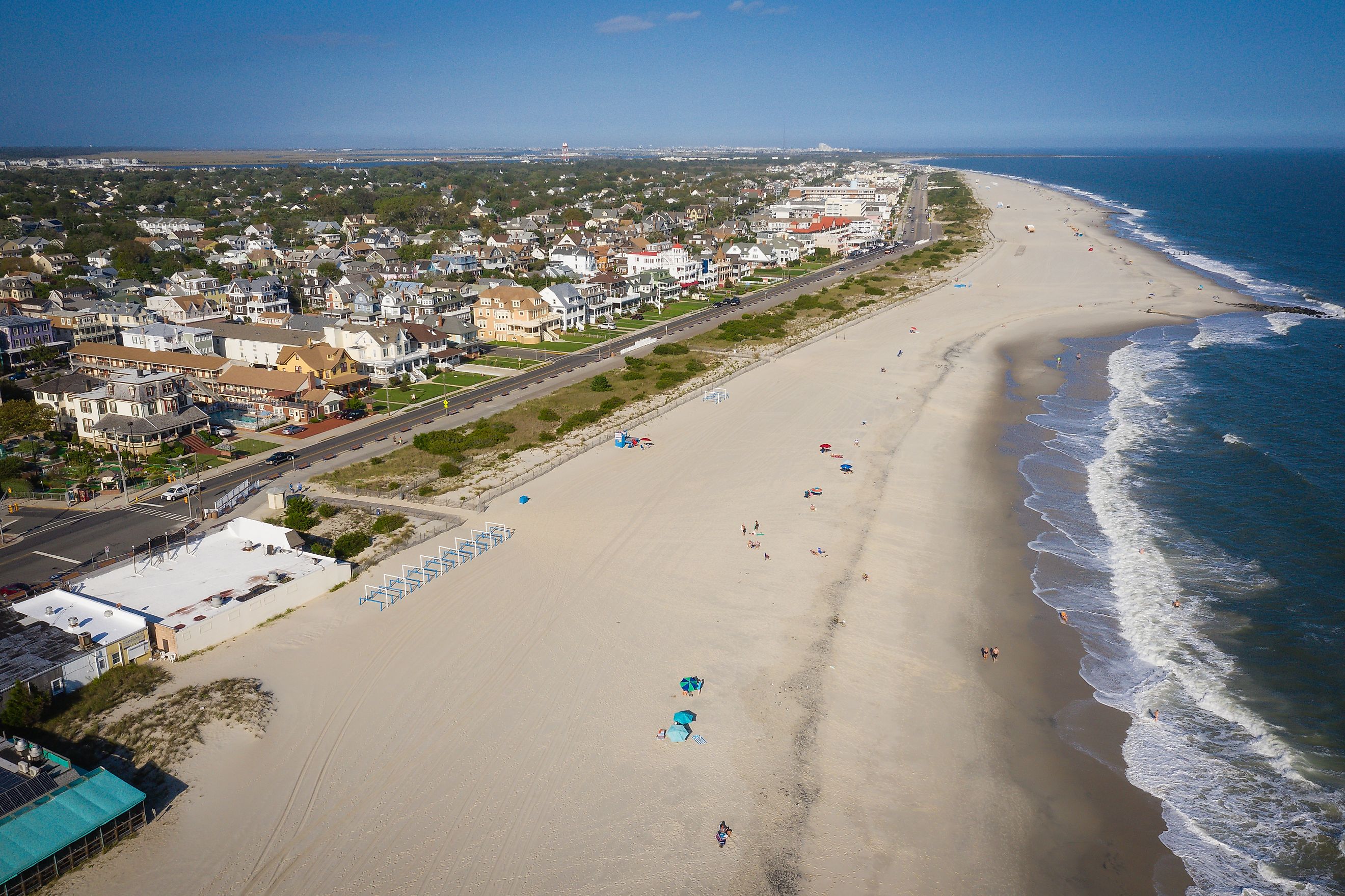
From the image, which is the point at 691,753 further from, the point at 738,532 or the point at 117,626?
the point at 117,626

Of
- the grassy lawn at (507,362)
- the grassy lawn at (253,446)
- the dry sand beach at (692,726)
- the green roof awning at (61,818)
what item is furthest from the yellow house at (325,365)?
the green roof awning at (61,818)

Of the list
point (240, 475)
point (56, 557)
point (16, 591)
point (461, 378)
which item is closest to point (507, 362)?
point (461, 378)

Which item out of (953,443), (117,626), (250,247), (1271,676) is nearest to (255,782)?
(117,626)

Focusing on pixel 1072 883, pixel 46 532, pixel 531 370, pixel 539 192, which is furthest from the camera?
pixel 539 192

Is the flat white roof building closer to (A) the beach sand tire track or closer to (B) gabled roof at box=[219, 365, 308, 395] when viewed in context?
(A) the beach sand tire track

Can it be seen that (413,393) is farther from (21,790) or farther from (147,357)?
(21,790)
